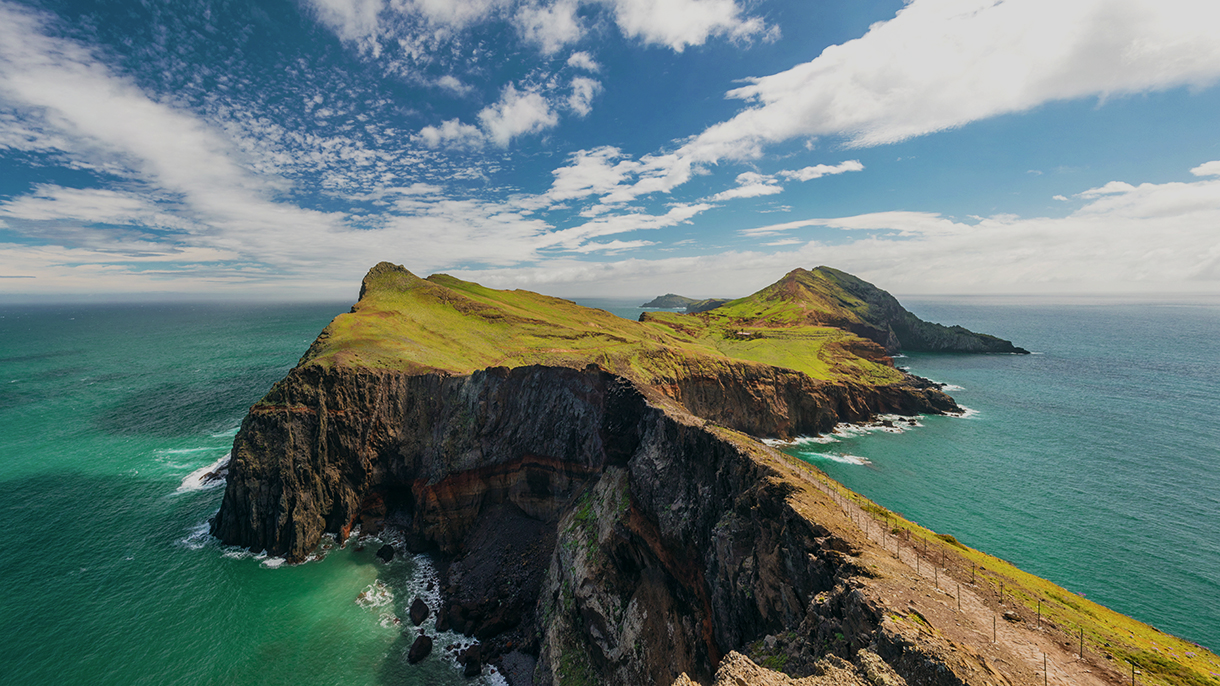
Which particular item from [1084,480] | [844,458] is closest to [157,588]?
[844,458]

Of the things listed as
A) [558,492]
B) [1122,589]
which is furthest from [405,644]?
[1122,589]

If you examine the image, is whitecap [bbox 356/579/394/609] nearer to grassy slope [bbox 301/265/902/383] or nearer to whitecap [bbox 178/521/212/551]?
whitecap [bbox 178/521/212/551]

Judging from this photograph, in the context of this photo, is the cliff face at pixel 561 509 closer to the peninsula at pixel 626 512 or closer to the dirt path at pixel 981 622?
the peninsula at pixel 626 512

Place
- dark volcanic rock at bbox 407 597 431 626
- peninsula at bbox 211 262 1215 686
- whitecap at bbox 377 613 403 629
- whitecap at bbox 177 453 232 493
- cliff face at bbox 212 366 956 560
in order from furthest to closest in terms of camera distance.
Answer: whitecap at bbox 177 453 232 493
cliff face at bbox 212 366 956 560
dark volcanic rock at bbox 407 597 431 626
whitecap at bbox 377 613 403 629
peninsula at bbox 211 262 1215 686

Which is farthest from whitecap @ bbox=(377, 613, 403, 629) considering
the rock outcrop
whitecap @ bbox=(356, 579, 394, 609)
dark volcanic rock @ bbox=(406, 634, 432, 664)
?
the rock outcrop

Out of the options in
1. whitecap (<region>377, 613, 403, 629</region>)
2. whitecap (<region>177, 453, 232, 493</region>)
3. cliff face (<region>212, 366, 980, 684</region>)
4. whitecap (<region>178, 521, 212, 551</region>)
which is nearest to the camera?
cliff face (<region>212, 366, 980, 684</region>)

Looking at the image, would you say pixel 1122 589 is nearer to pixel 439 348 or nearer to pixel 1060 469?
pixel 1060 469

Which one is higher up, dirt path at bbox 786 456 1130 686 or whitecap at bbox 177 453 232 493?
dirt path at bbox 786 456 1130 686

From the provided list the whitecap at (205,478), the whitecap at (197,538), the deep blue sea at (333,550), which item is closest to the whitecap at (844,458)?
the deep blue sea at (333,550)
